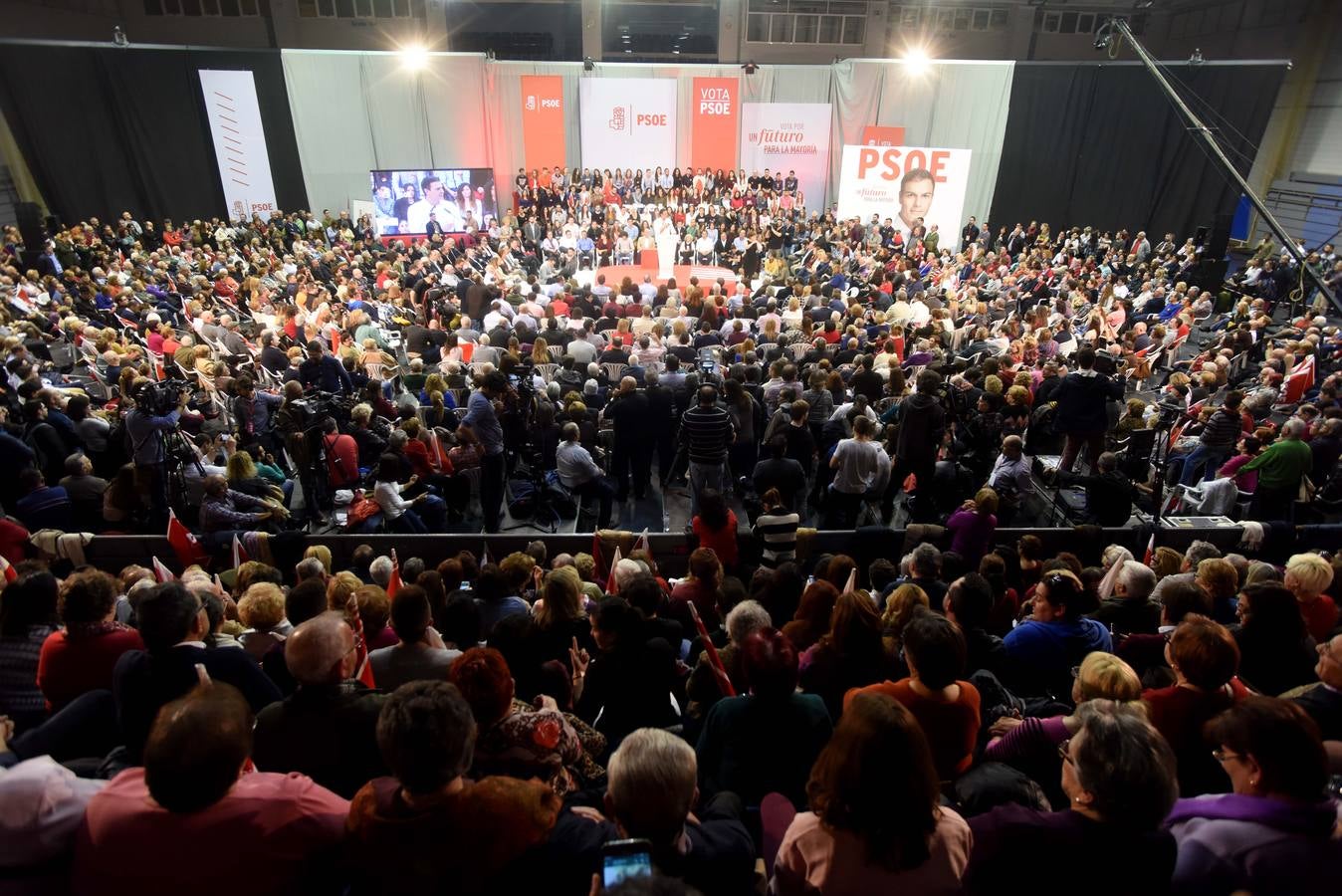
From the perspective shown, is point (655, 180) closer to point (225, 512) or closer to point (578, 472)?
point (578, 472)

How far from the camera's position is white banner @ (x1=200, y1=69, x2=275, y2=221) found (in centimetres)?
1576

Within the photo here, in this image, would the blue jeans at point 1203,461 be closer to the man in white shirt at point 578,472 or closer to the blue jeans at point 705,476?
the blue jeans at point 705,476

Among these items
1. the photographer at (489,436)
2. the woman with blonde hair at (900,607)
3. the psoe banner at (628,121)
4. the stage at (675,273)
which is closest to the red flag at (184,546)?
the photographer at (489,436)

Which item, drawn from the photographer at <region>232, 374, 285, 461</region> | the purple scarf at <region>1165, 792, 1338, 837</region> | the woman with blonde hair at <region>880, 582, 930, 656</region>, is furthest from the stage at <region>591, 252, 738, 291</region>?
the purple scarf at <region>1165, 792, 1338, 837</region>

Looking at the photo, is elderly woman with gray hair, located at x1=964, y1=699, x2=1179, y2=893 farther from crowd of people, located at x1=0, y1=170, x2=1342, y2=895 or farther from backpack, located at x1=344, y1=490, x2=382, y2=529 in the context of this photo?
backpack, located at x1=344, y1=490, x2=382, y2=529

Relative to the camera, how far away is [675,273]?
15281mm

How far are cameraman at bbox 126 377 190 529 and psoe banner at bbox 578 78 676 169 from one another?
15.1 meters

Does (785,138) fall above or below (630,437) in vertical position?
above

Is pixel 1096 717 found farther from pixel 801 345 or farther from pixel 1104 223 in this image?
pixel 1104 223

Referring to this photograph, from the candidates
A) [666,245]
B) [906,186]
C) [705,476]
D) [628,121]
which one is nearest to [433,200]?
[628,121]

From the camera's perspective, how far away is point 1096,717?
1.58 meters

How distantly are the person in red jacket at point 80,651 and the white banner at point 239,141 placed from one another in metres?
16.9

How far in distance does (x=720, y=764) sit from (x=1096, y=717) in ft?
3.10

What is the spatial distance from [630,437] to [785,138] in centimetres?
1510
